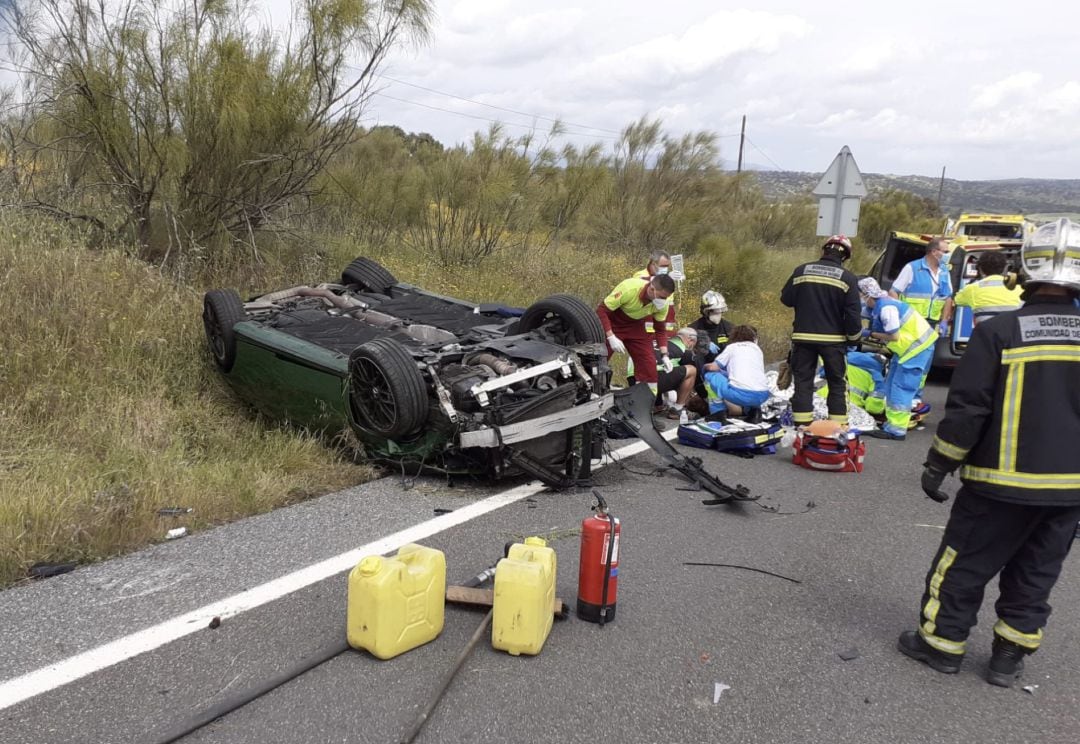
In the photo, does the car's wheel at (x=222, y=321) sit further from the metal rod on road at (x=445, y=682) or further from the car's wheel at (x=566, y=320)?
the metal rod on road at (x=445, y=682)

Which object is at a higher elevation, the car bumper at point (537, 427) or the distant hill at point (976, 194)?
the distant hill at point (976, 194)

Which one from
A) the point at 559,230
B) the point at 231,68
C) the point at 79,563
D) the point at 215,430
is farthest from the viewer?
the point at 559,230

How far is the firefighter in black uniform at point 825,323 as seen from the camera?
6.80 metres

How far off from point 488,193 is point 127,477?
A: 771cm

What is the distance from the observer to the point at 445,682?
2.87 metres

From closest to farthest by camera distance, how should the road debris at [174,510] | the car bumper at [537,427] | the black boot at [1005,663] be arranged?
the black boot at [1005,663]
the road debris at [174,510]
the car bumper at [537,427]

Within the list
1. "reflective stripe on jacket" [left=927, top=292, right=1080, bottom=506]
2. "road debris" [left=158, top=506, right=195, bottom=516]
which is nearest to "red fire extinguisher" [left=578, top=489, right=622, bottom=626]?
"reflective stripe on jacket" [left=927, top=292, right=1080, bottom=506]

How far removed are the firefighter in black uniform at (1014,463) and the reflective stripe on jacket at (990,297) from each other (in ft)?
16.8

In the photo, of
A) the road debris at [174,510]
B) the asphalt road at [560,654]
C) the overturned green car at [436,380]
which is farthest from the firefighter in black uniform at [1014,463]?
the road debris at [174,510]

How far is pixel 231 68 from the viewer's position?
7.61 meters

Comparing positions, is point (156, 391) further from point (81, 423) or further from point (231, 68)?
point (231, 68)

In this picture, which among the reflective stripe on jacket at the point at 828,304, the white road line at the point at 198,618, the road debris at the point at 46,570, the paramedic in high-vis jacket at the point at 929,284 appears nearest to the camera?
the white road line at the point at 198,618

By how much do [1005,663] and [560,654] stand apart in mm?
1760

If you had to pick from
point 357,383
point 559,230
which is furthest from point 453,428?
point 559,230
